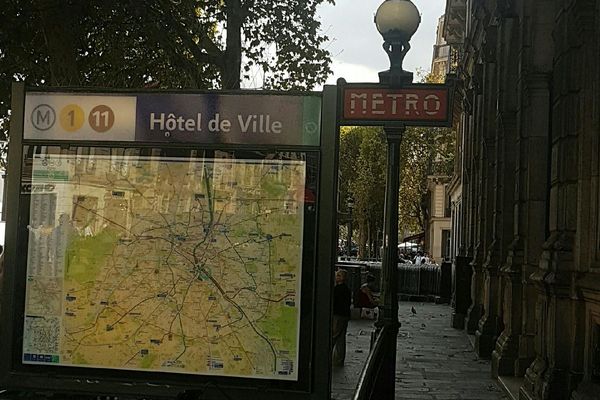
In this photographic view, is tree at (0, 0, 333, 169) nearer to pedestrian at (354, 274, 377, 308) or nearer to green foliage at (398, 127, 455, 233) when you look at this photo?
pedestrian at (354, 274, 377, 308)

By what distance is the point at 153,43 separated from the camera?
19234 mm

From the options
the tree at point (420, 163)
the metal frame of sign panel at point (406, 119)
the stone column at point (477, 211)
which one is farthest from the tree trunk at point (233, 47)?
the tree at point (420, 163)

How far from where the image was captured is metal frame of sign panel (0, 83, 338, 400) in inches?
204

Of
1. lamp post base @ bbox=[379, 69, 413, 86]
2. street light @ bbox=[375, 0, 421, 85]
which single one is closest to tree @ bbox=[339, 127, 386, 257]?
street light @ bbox=[375, 0, 421, 85]

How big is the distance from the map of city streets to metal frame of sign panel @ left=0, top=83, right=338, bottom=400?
2.7 inches

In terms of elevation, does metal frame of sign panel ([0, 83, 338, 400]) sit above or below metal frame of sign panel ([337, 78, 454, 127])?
below

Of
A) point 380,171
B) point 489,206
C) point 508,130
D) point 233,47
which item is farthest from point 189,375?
point 380,171

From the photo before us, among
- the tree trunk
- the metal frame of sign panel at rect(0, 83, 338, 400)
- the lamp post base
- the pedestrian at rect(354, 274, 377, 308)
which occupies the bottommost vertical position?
the pedestrian at rect(354, 274, 377, 308)

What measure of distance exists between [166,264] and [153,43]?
1463cm

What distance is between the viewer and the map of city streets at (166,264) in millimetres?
5293

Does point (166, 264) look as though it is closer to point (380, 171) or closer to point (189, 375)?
point (189, 375)

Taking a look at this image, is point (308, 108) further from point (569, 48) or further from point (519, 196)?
point (519, 196)

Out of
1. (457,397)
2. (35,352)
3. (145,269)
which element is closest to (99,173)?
(145,269)

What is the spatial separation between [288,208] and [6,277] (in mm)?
1961
